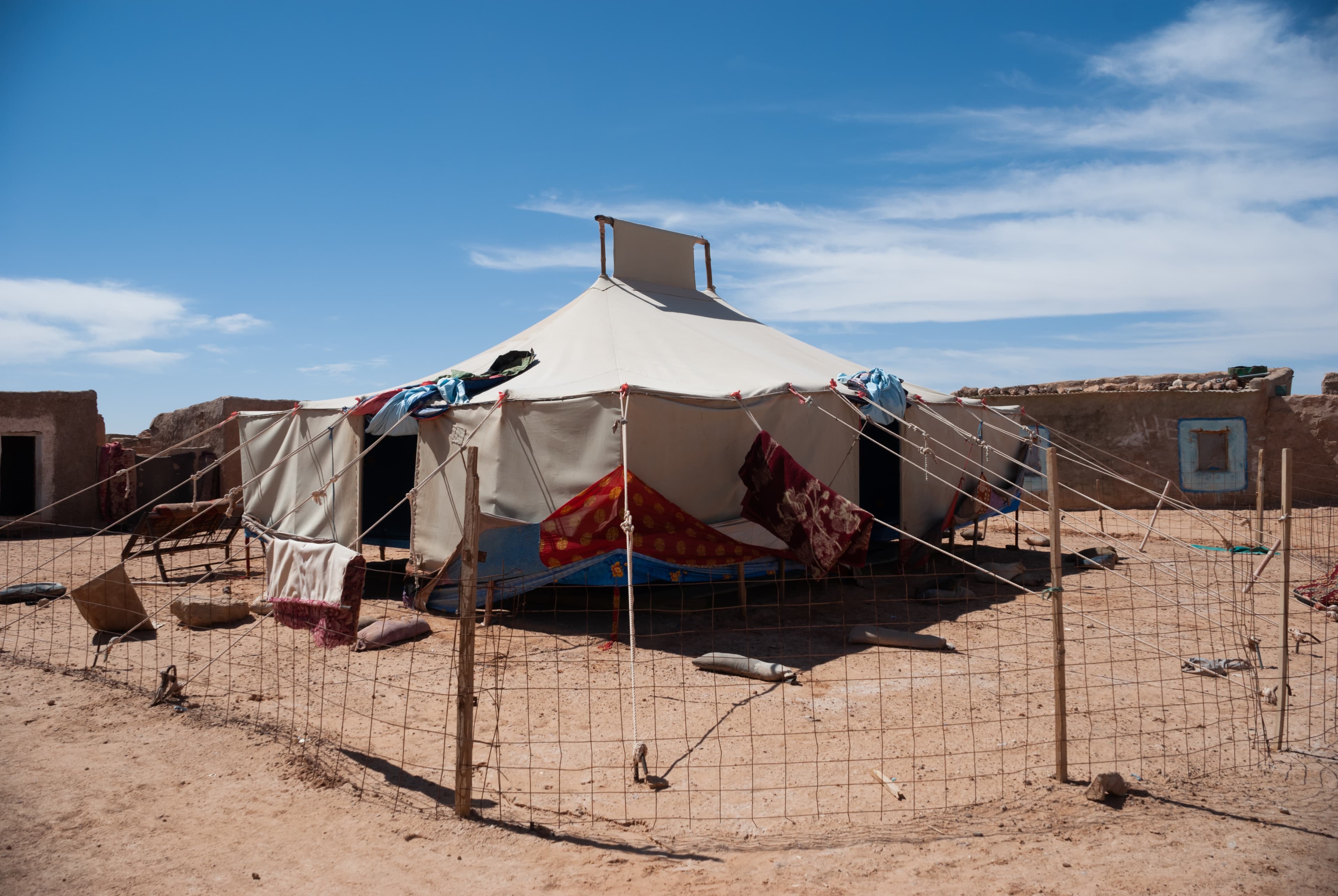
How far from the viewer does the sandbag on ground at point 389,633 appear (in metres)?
5.97

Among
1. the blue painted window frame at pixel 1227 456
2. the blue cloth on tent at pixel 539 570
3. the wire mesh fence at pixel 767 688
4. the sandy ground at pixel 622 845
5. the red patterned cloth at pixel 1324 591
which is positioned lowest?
the sandy ground at pixel 622 845

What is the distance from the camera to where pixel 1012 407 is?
11.0m

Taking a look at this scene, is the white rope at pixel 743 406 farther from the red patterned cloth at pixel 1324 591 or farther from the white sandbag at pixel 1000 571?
the red patterned cloth at pixel 1324 591

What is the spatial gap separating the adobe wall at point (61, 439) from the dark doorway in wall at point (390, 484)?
6790 millimetres

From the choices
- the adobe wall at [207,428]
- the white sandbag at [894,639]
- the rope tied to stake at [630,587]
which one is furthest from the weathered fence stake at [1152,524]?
the adobe wall at [207,428]

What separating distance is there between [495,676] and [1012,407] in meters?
8.44

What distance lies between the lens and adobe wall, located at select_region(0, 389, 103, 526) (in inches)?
505

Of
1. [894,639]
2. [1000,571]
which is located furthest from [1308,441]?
[894,639]

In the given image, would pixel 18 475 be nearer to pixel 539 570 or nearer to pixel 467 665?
pixel 539 570

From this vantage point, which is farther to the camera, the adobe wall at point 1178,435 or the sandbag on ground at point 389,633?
the adobe wall at point 1178,435

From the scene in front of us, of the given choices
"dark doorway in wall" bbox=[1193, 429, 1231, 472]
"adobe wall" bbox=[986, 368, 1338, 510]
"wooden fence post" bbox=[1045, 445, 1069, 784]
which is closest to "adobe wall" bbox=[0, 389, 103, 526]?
"wooden fence post" bbox=[1045, 445, 1069, 784]

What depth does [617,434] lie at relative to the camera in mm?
6164

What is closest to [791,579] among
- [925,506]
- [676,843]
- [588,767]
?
[925,506]

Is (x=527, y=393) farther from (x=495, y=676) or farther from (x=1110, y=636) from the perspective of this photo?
(x=1110, y=636)
